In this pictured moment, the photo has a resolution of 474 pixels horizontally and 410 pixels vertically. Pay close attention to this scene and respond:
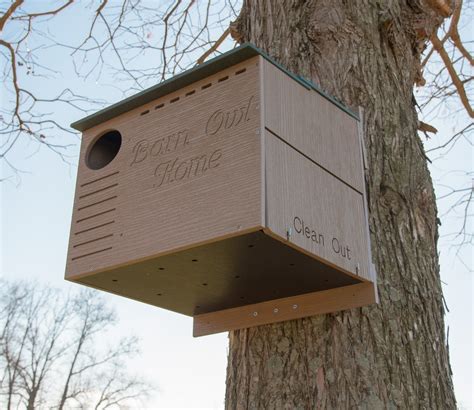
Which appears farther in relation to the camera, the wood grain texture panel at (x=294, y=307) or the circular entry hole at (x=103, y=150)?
Answer: the circular entry hole at (x=103, y=150)

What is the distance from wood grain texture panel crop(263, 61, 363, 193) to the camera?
1.41 m

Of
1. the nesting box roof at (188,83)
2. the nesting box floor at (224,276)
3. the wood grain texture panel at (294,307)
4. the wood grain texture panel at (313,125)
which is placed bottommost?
the wood grain texture panel at (294,307)

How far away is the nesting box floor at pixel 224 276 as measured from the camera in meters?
1.33

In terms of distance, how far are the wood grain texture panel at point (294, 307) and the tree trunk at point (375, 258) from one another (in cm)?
3

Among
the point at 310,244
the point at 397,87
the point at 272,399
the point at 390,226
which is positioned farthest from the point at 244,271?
the point at 397,87

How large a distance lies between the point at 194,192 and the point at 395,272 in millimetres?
598

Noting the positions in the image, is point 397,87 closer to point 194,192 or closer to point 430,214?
point 430,214

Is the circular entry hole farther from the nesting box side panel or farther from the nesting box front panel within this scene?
the nesting box side panel

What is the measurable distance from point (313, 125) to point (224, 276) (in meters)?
0.43

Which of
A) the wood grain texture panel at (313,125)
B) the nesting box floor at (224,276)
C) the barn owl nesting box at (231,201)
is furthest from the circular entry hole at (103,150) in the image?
the wood grain texture panel at (313,125)

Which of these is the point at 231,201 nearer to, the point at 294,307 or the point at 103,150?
the point at 294,307

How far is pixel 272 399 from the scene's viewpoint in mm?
1523

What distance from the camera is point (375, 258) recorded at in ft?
5.27

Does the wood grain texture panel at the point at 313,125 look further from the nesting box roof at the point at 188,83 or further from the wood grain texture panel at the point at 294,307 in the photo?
the wood grain texture panel at the point at 294,307
